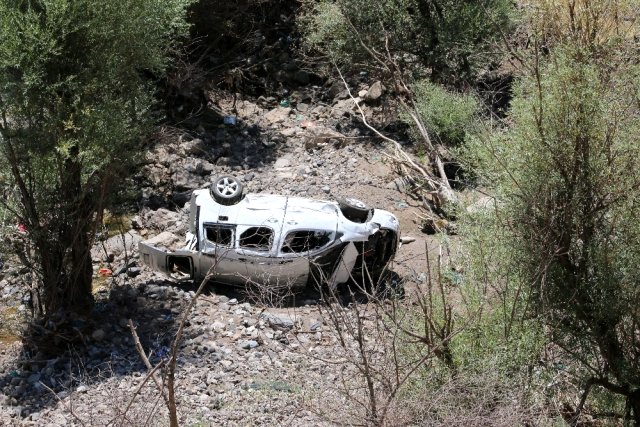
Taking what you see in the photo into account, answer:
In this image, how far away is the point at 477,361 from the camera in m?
9.50

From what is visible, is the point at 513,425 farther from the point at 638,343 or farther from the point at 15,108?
the point at 15,108

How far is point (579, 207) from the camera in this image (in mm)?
9562

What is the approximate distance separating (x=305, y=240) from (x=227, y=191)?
4.51 ft

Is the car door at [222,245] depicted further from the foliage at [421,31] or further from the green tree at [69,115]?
the foliage at [421,31]


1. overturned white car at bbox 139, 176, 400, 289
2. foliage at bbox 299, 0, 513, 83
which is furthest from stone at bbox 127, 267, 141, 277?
foliage at bbox 299, 0, 513, 83

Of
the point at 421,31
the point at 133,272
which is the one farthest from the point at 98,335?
the point at 421,31

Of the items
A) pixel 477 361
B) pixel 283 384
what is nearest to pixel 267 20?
pixel 283 384

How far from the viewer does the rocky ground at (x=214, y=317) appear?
10844 mm

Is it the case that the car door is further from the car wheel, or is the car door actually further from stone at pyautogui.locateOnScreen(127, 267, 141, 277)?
the car wheel

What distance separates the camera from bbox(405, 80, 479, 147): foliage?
57.0 feet

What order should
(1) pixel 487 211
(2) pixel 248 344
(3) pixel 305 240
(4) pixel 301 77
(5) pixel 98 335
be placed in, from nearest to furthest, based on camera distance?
(1) pixel 487 211, (2) pixel 248 344, (5) pixel 98 335, (3) pixel 305 240, (4) pixel 301 77

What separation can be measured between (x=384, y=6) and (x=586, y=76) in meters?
10.9

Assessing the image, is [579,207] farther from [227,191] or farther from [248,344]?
[227,191]

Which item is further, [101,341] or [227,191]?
[227,191]
